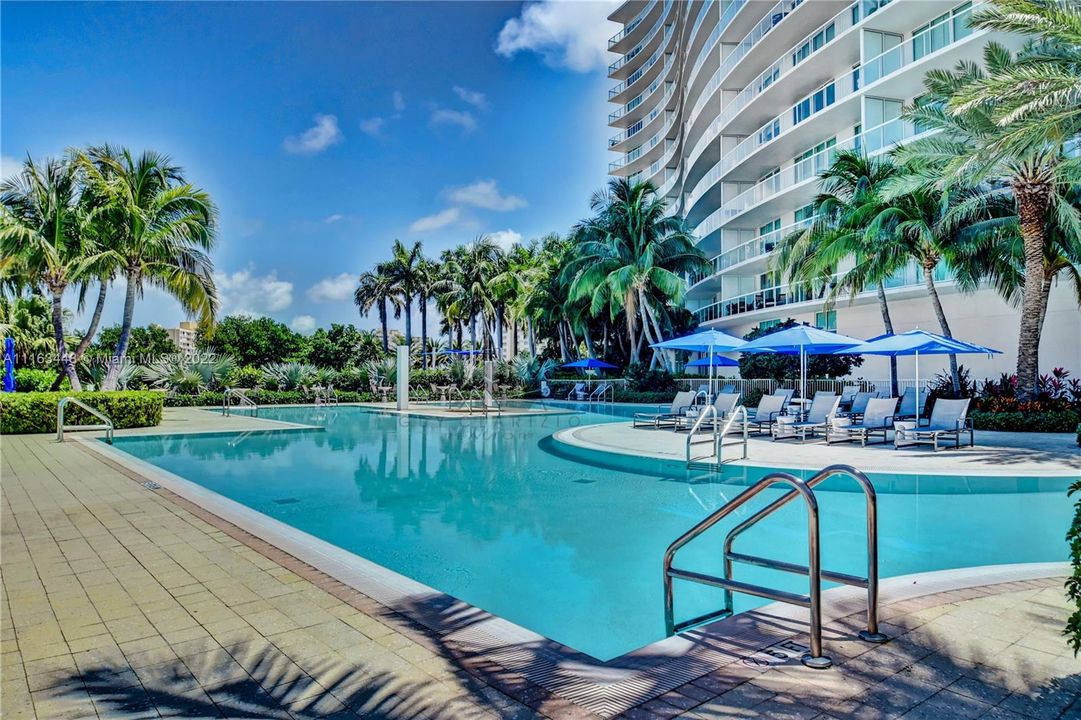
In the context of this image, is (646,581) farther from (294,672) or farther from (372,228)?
(372,228)

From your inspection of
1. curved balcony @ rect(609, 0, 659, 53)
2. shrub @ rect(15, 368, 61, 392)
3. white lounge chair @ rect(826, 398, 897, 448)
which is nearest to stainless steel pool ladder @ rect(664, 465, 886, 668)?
white lounge chair @ rect(826, 398, 897, 448)

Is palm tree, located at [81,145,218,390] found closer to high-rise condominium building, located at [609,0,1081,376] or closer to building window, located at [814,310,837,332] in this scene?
high-rise condominium building, located at [609,0,1081,376]

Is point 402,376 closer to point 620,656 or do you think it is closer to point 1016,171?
point 1016,171

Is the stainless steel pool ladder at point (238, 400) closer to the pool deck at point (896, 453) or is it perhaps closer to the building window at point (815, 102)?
the pool deck at point (896, 453)

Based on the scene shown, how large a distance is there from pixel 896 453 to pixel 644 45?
4988cm

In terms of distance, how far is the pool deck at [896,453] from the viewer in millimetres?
9992

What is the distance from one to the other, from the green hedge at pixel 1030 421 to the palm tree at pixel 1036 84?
22.2 ft

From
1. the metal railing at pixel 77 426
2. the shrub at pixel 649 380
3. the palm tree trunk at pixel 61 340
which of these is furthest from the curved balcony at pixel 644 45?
the metal railing at pixel 77 426

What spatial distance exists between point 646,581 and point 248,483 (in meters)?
7.49

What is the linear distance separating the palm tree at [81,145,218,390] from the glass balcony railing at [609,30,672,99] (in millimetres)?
39550

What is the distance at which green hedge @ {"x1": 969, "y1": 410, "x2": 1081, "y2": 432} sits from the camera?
15.0 m

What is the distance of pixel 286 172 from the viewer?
36281 millimetres

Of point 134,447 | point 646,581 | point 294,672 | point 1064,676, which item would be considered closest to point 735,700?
point 1064,676

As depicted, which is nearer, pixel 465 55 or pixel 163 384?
pixel 465 55
